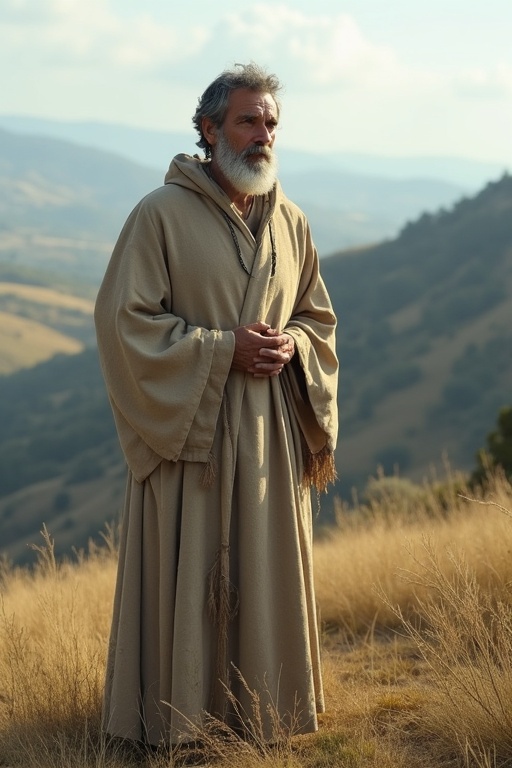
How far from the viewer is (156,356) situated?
3777mm

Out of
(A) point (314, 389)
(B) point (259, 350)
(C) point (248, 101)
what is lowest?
(A) point (314, 389)

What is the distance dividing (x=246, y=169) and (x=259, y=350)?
0.67 m

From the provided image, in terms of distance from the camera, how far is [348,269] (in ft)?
294

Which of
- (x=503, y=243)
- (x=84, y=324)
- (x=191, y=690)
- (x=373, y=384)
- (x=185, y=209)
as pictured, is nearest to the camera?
(x=191, y=690)

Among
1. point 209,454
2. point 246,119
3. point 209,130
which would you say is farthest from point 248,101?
point 209,454

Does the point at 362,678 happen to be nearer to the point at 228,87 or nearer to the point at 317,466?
the point at 317,466

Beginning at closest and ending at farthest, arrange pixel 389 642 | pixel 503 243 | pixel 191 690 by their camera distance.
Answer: pixel 191 690 < pixel 389 642 < pixel 503 243

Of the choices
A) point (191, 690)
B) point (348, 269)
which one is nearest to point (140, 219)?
point (191, 690)

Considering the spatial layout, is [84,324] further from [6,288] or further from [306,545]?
[306,545]

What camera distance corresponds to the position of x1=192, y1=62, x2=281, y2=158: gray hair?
3959 millimetres

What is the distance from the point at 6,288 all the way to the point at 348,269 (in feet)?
294

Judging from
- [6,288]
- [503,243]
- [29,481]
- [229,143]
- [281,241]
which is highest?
[6,288]

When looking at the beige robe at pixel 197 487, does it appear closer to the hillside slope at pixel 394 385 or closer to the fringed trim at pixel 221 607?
the fringed trim at pixel 221 607

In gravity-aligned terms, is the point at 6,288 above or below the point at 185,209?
above
